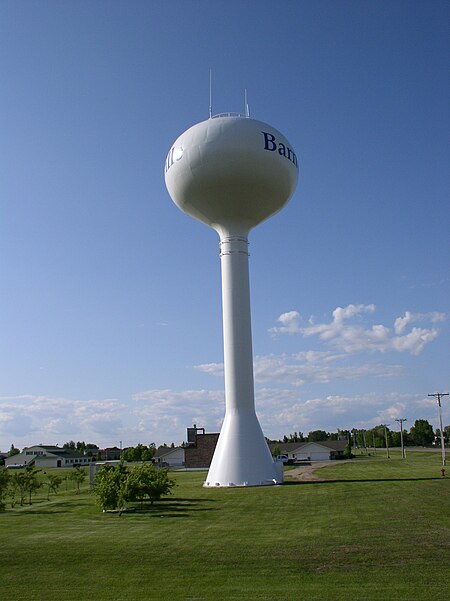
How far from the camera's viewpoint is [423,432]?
4796 inches

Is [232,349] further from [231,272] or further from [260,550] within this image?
[260,550]

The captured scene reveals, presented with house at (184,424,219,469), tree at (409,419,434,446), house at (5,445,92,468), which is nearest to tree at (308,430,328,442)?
tree at (409,419,434,446)

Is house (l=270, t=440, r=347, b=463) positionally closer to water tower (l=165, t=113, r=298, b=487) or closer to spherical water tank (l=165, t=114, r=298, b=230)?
water tower (l=165, t=113, r=298, b=487)

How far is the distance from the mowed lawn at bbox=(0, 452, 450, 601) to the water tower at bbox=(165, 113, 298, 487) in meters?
7.03

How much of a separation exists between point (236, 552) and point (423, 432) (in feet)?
388

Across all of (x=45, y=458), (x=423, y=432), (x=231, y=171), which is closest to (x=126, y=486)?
(x=231, y=171)

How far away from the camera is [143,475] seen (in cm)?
2239

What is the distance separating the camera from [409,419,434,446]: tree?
4798 inches

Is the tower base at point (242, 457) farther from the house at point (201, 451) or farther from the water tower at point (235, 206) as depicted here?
the house at point (201, 451)

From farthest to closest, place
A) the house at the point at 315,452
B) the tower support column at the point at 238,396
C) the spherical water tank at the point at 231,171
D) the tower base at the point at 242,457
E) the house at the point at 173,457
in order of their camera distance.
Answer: the house at the point at 315,452 → the house at the point at 173,457 → the spherical water tank at the point at 231,171 → the tower support column at the point at 238,396 → the tower base at the point at 242,457

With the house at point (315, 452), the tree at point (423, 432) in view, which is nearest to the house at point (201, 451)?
the house at point (315, 452)

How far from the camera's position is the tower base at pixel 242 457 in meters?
27.9

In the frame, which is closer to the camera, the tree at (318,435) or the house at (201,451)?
the house at (201,451)

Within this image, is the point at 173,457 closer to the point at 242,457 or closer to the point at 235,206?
the point at 242,457
